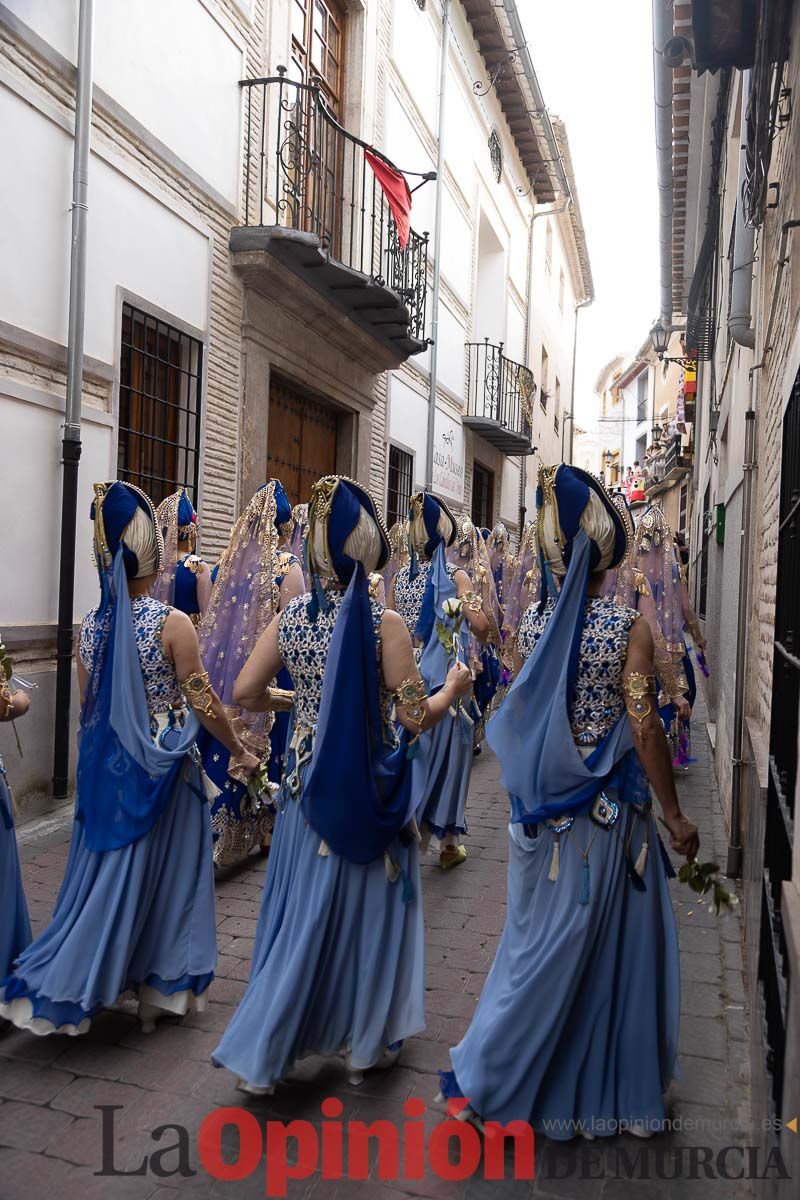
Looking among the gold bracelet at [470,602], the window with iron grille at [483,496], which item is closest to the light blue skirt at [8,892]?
the gold bracelet at [470,602]

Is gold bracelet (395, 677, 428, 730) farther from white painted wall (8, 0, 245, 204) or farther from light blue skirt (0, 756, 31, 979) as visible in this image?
white painted wall (8, 0, 245, 204)

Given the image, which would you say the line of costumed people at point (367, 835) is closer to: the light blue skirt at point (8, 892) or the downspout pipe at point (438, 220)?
the light blue skirt at point (8, 892)

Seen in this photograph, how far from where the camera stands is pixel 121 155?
24.4 feet

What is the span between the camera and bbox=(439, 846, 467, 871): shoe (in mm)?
5895

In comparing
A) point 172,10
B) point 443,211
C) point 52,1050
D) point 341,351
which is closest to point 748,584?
point 52,1050

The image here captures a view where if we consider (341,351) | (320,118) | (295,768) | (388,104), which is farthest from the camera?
(388,104)

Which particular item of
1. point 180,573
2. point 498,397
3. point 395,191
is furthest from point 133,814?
point 498,397

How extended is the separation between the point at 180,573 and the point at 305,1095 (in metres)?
3.78

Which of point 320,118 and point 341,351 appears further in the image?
point 341,351

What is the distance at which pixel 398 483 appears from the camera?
14938 mm

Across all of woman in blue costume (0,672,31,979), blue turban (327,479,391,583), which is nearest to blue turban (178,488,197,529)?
woman in blue costume (0,672,31,979)

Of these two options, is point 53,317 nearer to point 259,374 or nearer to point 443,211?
point 259,374

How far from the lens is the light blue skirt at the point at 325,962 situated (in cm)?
312

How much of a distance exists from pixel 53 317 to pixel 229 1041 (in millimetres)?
5238
